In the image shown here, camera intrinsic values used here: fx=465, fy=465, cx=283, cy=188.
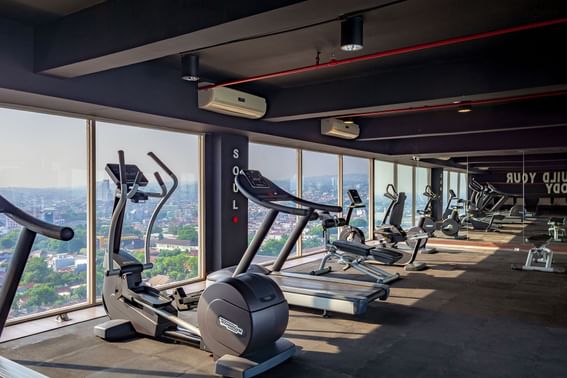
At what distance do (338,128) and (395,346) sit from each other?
4.60m

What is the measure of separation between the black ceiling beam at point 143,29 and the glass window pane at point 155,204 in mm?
1566

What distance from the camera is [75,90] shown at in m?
4.19

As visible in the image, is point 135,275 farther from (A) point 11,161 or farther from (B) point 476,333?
(B) point 476,333

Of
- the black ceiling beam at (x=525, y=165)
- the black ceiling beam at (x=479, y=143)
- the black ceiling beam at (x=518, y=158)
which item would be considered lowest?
the black ceiling beam at (x=525, y=165)

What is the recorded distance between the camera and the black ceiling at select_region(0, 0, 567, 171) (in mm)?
2891

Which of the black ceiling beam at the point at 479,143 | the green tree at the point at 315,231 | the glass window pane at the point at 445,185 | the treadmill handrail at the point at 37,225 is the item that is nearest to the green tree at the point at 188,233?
the green tree at the point at 315,231

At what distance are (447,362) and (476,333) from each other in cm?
85

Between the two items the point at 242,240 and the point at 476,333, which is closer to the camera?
the point at 476,333

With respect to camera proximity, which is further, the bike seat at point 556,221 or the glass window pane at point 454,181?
the glass window pane at point 454,181

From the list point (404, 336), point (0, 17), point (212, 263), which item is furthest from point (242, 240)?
point (0, 17)

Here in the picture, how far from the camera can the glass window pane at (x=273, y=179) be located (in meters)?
7.48

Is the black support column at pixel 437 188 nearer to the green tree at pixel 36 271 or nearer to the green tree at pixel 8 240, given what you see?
the green tree at pixel 36 271

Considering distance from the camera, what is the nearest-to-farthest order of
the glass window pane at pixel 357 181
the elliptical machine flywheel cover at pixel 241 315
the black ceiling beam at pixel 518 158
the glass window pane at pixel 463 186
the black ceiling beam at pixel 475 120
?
the elliptical machine flywheel cover at pixel 241 315, the black ceiling beam at pixel 475 120, the black ceiling beam at pixel 518 158, the glass window pane at pixel 357 181, the glass window pane at pixel 463 186

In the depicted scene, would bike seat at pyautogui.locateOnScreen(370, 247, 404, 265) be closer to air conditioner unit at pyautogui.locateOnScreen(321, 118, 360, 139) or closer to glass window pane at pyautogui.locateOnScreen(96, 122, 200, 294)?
air conditioner unit at pyautogui.locateOnScreen(321, 118, 360, 139)
